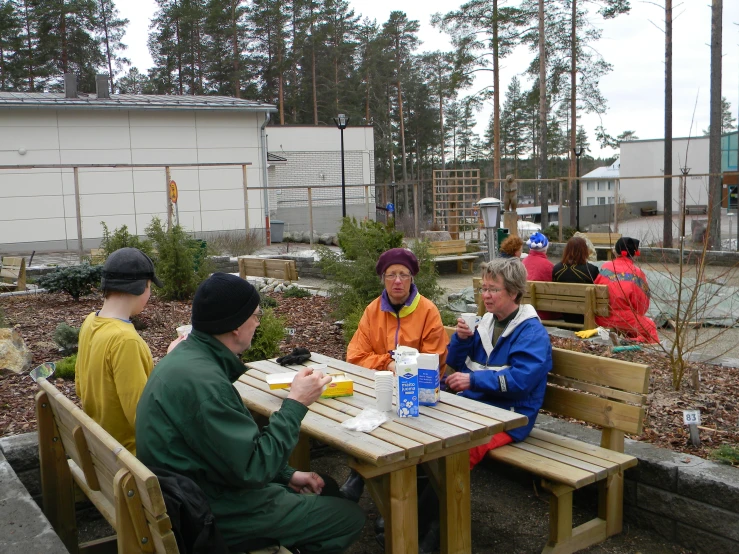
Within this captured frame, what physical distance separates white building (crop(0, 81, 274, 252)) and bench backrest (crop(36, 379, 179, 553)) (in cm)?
1811

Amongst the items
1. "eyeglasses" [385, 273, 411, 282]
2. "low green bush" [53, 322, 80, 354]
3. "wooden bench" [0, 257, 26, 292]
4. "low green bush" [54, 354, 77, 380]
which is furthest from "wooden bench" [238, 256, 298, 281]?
"eyeglasses" [385, 273, 411, 282]

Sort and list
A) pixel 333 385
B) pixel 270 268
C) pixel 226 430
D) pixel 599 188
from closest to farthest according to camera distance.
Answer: pixel 226 430 → pixel 333 385 → pixel 270 268 → pixel 599 188

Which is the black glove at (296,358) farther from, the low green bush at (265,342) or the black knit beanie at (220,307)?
the low green bush at (265,342)

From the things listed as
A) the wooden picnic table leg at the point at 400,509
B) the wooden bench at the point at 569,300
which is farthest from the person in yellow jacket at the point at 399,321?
the wooden bench at the point at 569,300

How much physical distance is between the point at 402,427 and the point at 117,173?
22.5 metres

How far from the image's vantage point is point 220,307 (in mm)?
2594

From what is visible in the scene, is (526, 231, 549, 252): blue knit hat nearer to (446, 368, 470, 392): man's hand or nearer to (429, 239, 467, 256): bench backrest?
(446, 368, 470, 392): man's hand

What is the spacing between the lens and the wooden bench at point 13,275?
37.1 feet

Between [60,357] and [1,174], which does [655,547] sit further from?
[1,174]

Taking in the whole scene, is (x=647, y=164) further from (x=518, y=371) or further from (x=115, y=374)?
(x=115, y=374)

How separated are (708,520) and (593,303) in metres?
4.56

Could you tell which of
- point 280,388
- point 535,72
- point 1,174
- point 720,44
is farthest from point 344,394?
point 535,72

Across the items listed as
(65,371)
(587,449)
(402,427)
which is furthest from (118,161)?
(402,427)

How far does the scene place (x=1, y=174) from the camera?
72.7ft
